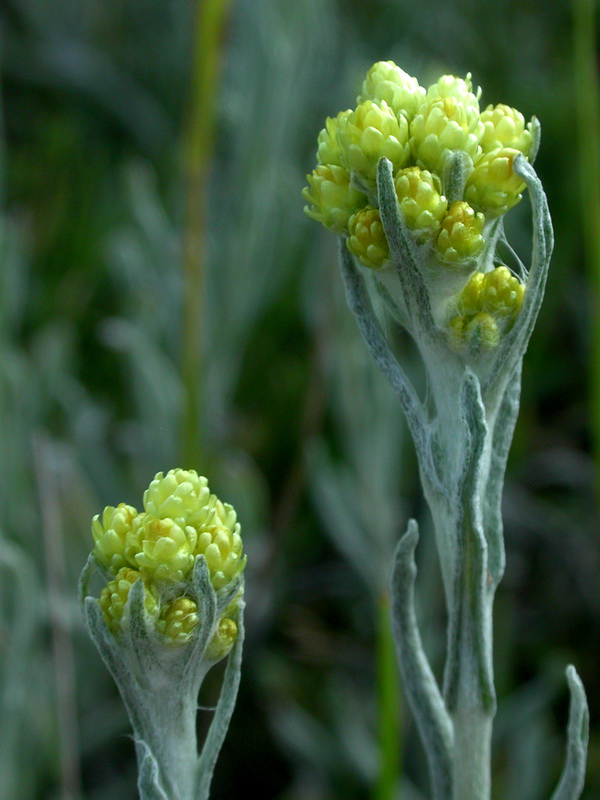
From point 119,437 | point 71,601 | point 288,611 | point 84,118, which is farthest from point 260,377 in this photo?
point 84,118

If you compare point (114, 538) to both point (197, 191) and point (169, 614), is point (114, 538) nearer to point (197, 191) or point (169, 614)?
point (169, 614)

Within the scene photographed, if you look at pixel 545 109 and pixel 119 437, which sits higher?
pixel 545 109

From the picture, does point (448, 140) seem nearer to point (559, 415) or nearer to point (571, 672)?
point (571, 672)

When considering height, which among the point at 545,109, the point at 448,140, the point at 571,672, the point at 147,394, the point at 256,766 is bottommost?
the point at 571,672

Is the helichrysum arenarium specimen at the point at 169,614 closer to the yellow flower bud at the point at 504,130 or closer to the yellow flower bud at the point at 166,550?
the yellow flower bud at the point at 166,550

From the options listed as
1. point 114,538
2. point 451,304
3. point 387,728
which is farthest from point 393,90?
point 387,728

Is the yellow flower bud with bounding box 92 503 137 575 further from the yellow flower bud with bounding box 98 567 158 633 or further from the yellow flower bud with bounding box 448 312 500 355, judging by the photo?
the yellow flower bud with bounding box 448 312 500 355
